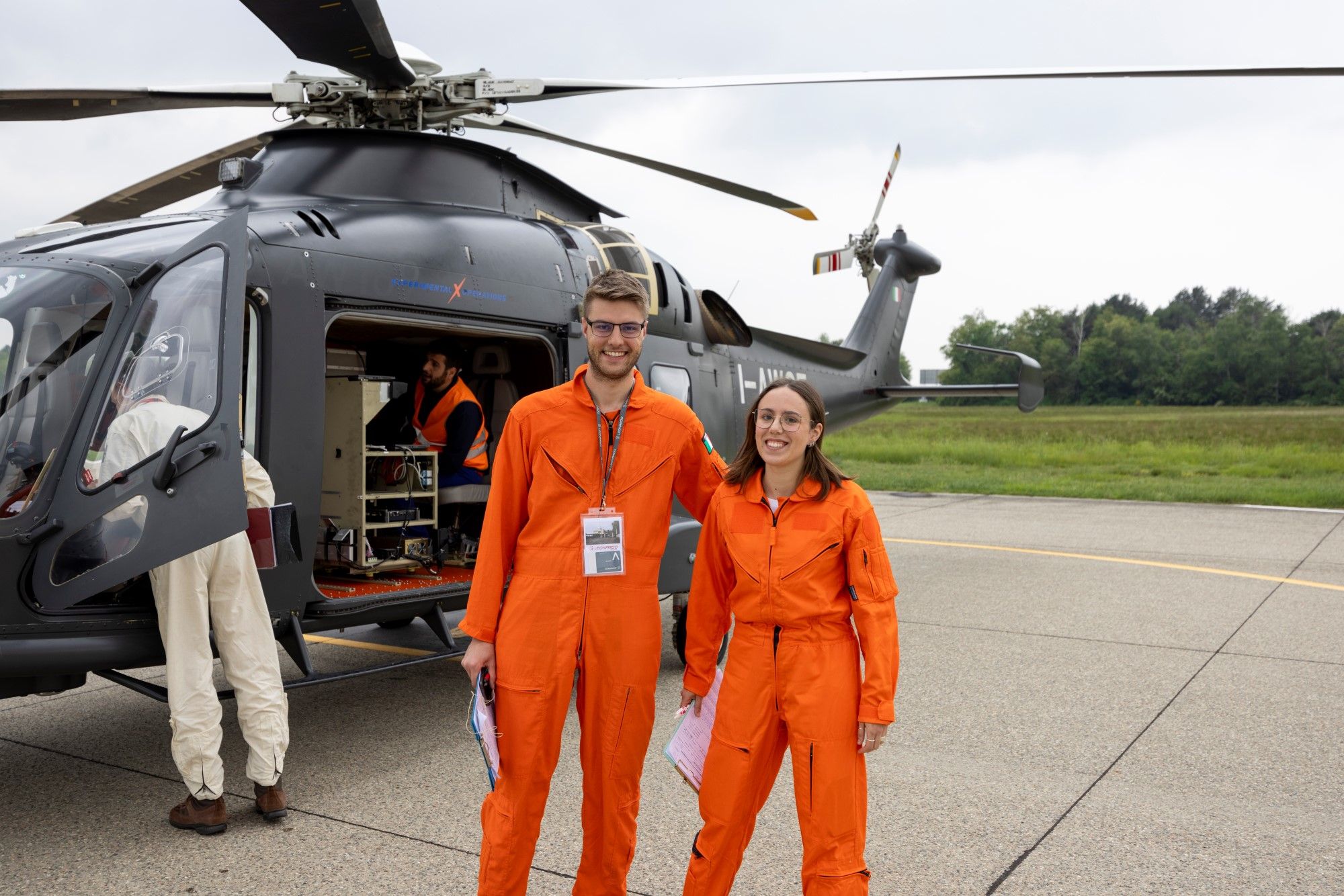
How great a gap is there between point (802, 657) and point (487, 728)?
0.87m

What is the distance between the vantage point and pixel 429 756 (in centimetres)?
464

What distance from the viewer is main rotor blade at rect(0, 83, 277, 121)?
4.95m

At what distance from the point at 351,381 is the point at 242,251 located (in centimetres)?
150

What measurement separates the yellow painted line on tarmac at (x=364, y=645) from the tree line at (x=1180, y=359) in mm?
37956

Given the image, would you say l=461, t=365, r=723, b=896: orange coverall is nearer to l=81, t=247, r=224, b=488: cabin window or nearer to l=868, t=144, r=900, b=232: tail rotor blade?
l=81, t=247, r=224, b=488: cabin window

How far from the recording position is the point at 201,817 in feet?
12.1

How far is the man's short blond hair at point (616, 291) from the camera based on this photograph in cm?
279

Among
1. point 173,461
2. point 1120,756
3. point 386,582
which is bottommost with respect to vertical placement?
point 1120,756

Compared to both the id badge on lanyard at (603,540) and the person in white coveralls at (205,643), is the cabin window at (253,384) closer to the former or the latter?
the person in white coveralls at (205,643)

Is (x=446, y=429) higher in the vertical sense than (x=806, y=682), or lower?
higher

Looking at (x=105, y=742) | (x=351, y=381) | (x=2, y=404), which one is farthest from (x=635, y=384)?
(x=105, y=742)

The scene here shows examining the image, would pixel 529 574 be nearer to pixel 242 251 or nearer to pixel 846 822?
pixel 846 822

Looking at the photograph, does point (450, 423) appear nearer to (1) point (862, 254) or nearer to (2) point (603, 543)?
(2) point (603, 543)

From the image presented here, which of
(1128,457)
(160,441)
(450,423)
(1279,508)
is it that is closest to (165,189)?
(450,423)
